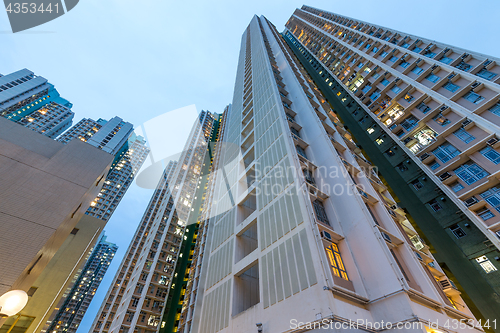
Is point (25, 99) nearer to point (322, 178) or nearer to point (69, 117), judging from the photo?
point (69, 117)

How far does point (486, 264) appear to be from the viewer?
17812 millimetres

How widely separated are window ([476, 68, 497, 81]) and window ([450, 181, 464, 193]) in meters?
13.1

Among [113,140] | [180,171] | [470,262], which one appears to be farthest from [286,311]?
[113,140]

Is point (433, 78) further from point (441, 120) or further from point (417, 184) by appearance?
point (417, 184)

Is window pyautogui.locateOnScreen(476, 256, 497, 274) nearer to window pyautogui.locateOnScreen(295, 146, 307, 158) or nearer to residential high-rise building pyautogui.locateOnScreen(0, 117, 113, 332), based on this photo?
window pyautogui.locateOnScreen(295, 146, 307, 158)

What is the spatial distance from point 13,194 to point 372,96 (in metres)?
43.1

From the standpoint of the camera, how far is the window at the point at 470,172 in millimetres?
20102

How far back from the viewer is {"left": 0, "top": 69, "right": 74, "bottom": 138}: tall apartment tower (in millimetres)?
58469

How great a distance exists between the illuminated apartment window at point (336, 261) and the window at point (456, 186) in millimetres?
17088

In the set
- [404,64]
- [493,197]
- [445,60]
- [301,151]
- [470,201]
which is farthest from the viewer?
[404,64]

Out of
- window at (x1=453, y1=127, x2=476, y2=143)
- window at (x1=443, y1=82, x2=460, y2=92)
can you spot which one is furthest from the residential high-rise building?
window at (x1=443, y1=82, x2=460, y2=92)

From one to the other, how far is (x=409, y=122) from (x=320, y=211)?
22410 mm

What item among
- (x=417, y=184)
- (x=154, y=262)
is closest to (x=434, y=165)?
(x=417, y=184)

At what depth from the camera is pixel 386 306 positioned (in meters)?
10.4
